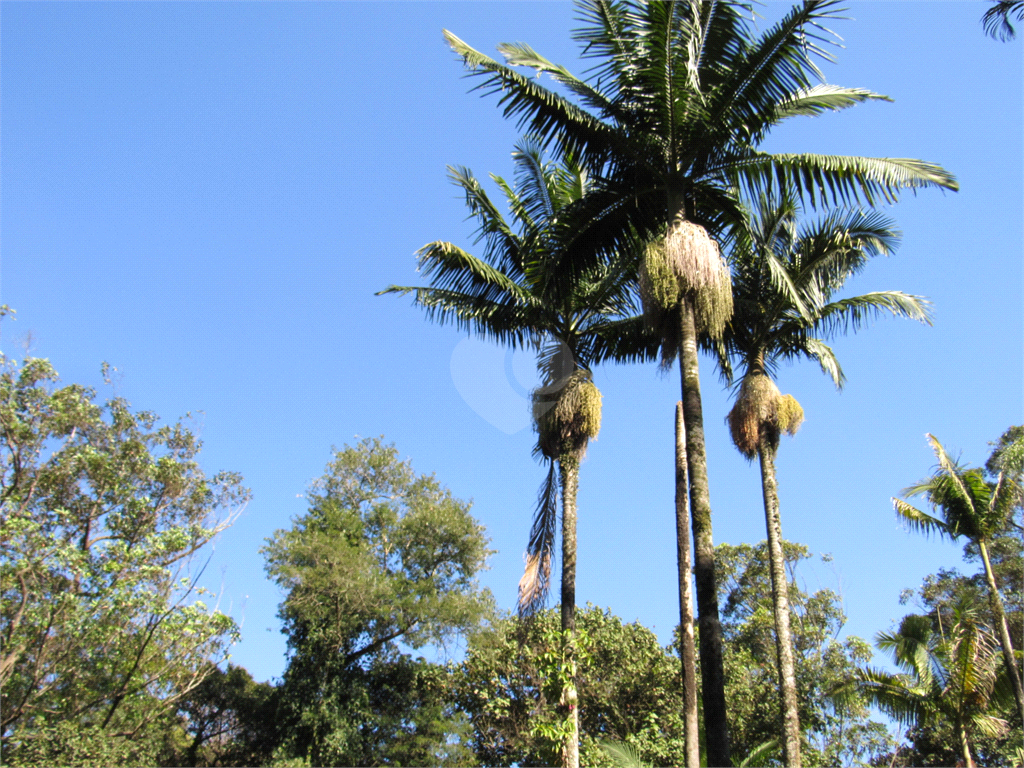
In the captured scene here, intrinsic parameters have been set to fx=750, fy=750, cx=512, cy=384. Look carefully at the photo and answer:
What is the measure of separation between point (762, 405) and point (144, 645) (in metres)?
14.6

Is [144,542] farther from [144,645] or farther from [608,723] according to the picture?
[608,723]

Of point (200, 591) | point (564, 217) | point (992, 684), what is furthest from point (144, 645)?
point (992, 684)

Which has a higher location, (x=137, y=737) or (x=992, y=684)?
(x=992, y=684)

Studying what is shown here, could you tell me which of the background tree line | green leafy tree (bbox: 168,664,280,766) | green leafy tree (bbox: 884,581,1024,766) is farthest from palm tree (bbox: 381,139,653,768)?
green leafy tree (bbox: 168,664,280,766)

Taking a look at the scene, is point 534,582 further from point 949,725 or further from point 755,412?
point 949,725

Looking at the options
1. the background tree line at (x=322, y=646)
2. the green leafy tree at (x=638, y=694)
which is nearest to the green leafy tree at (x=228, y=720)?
the background tree line at (x=322, y=646)

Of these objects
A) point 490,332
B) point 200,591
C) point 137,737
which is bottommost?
point 137,737

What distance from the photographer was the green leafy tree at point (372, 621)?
2005 centimetres

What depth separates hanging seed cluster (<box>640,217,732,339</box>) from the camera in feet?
26.8

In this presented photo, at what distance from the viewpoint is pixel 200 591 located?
18422mm

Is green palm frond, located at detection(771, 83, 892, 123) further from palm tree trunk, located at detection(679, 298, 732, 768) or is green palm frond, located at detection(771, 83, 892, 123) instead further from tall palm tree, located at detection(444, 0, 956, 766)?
palm tree trunk, located at detection(679, 298, 732, 768)

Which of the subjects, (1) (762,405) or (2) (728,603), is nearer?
(1) (762,405)

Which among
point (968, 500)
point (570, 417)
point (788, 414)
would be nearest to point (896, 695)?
point (968, 500)

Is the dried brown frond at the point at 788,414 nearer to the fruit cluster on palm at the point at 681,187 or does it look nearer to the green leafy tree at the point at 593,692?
the fruit cluster on palm at the point at 681,187
